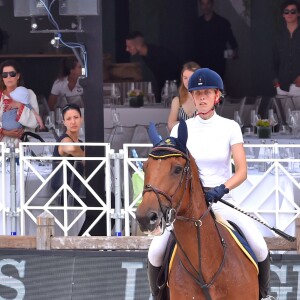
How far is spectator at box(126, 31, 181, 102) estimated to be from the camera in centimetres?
1473

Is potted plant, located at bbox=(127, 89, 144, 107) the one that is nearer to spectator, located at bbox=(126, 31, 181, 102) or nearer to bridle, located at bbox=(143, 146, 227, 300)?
spectator, located at bbox=(126, 31, 181, 102)

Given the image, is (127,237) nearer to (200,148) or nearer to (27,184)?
(27,184)

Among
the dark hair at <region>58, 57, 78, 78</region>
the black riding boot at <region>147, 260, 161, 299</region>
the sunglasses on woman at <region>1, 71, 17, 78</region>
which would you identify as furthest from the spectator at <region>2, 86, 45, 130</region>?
the black riding boot at <region>147, 260, 161, 299</region>

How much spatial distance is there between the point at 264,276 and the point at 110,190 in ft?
9.53

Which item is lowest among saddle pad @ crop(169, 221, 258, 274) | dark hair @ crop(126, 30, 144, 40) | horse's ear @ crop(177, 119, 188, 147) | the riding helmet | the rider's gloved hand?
saddle pad @ crop(169, 221, 258, 274)

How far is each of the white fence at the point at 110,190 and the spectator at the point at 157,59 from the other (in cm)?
531

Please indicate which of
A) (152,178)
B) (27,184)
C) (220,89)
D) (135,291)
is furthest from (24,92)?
(152,178)

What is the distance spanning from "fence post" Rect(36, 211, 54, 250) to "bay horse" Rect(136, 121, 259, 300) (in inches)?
109

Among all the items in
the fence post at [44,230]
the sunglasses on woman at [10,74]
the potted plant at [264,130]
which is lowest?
the fence post at [44,230]

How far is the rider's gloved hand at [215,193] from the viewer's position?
579 cm

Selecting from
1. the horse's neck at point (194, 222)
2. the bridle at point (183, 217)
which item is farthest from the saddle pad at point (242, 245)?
the horse's neck at point (194, 222)

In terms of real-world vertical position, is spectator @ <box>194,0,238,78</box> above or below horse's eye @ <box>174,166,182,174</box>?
above

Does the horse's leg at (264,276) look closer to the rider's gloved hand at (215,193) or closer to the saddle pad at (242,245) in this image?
the saddle pad at (242,245)

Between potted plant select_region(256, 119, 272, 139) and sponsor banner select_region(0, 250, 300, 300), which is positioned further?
potted plant select_region(256, 119, 272, 139)
